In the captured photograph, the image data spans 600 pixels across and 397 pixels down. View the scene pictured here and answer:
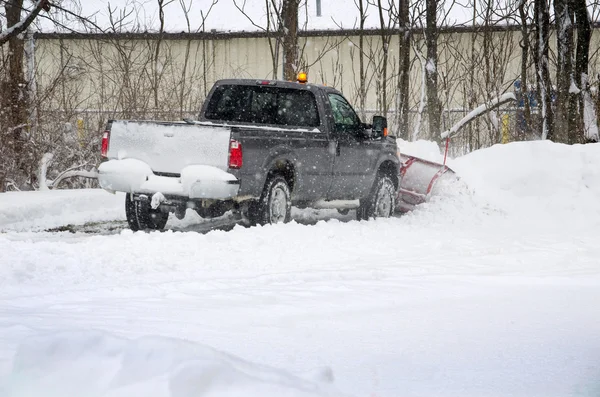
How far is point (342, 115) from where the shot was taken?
1220cm

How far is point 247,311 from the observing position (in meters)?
6.04

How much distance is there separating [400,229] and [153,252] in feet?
12.4

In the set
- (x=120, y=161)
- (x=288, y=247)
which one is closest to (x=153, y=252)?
(x=288, y=247)

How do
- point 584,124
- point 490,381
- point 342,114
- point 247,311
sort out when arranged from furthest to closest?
point 584,124, point 342,114, point 247,311, point 490,381

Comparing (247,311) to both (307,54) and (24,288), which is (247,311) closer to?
(24,288)

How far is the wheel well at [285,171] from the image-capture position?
10.8 metres

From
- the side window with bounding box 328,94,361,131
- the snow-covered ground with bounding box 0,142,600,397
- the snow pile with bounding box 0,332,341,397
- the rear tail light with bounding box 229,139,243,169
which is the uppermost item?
the side window with bounding box 328,94,361,131

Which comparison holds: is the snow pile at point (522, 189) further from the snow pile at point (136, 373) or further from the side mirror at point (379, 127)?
the snow pile at point (136, 373)

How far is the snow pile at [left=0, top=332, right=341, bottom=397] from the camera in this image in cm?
362

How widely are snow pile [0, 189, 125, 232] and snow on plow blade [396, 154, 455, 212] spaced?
4399 millimetres

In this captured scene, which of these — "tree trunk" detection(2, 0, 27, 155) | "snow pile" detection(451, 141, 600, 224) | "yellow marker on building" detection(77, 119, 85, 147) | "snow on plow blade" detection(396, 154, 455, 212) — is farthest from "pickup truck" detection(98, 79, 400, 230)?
"yellow marker on building" detection(77, 119, 85, 147)

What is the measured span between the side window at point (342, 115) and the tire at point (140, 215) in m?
2.72

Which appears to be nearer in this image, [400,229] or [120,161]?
[120,161]

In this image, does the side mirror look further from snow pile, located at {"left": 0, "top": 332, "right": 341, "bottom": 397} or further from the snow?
snow pile, located at {"left": 0, "top": 332, "right": 341, "bottom": 397}
